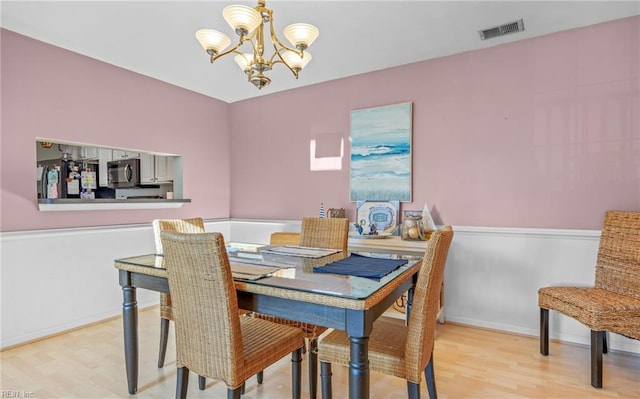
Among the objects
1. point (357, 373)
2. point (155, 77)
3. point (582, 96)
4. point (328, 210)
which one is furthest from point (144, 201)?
point (582, 96)

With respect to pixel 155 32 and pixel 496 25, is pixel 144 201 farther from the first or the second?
pixel 496 25

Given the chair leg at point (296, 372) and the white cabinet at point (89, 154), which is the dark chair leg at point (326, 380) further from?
the white cabinet at point (89, 154)

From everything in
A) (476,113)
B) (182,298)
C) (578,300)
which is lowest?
(578,300)

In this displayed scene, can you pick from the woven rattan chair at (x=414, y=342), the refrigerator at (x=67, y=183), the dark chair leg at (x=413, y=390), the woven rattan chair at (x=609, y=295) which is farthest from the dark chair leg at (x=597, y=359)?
the refrigerator at (x=67, y=183)

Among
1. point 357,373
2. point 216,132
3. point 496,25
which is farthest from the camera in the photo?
point 216,132

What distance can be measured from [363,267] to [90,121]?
2.88 metres

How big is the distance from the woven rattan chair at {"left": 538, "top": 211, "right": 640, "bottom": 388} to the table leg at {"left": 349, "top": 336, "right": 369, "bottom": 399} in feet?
5.25

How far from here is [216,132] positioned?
4398 mm

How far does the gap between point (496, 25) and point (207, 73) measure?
262 cm

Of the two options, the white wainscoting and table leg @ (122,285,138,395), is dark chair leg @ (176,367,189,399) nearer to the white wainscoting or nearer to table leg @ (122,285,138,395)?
table leg @ (122,285,138,395)

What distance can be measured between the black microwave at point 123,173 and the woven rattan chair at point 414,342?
13.2 feet

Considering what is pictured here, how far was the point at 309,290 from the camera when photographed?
132 cm

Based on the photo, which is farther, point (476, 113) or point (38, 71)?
point (476, 113)

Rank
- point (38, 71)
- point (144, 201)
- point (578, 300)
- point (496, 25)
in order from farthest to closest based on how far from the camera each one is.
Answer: point (144, 201) → point (38, 71) → point (496, 25) → point (578, 300)
